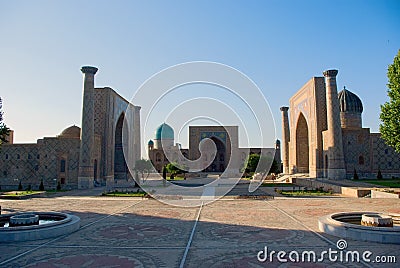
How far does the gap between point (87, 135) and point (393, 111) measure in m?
14.5

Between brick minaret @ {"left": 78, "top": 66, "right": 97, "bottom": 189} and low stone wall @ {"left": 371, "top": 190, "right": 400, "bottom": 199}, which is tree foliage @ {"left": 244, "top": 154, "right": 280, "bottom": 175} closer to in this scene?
brick minaret @ {"left": 78, "top": 66, "right": 97, "bottom": 189}

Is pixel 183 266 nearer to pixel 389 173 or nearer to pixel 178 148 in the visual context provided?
pixel 389 173

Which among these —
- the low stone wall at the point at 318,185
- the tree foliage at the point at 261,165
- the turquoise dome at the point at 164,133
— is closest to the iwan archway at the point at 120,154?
the tree foliage at the point at 261,165

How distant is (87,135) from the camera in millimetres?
19375

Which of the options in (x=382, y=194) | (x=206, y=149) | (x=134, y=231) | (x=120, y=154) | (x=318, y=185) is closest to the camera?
(x=134, y=231)

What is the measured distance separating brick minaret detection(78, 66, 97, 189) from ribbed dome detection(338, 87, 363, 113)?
1822 cm

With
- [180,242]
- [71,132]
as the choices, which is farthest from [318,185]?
[71,132]

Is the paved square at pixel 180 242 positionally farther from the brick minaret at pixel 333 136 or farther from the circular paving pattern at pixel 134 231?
the brick minaret at pixel 333 136

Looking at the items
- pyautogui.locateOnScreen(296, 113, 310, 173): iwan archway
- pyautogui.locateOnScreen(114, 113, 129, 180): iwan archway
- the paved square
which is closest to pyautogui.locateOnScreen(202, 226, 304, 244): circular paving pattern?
the paved square

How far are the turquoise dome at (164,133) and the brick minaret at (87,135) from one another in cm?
2440

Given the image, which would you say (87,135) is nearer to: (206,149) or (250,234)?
(250,234)

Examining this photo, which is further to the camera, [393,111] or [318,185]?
[318,185]

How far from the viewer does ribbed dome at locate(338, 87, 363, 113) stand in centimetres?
2727

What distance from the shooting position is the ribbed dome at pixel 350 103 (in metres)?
27.3
